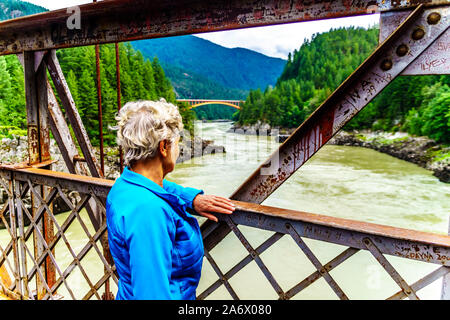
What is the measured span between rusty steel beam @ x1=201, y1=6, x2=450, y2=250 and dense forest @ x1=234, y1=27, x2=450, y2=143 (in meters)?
14.7

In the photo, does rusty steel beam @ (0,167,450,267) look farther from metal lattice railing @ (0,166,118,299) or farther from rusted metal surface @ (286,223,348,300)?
metal lattice railing @ (0,166,118,299)

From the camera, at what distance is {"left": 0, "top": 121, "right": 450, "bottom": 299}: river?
36.4ft

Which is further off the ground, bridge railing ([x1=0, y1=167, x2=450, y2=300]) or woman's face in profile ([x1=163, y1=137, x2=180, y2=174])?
woman's face in profile ([x1=163, y1=137, x2=180, y2=174])

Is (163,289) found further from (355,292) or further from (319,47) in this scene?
(319,47)

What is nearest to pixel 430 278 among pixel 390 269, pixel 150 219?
pixel 390 269

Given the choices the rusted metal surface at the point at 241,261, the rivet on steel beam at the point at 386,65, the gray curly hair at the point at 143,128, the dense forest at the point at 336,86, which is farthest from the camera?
the dense forest at the point at 336,86

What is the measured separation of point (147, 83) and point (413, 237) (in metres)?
39.9

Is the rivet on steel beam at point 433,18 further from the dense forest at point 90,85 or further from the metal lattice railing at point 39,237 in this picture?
the dense forest at point 90,85

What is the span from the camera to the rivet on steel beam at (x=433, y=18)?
1.30 m

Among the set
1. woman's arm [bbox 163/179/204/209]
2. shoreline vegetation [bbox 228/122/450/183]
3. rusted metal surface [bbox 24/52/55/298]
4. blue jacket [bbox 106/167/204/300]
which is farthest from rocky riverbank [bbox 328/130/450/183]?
blue jacket [bbox 106/167/204/300]

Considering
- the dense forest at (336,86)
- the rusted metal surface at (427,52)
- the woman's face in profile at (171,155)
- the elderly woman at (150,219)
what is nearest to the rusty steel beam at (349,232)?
the elderly woman at (150,219)

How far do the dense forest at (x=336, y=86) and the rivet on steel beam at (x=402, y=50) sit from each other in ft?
48.1

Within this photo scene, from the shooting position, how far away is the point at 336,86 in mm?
61031
